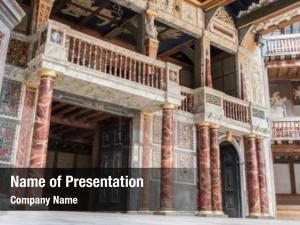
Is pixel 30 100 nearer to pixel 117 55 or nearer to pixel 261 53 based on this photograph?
pixel 117 55

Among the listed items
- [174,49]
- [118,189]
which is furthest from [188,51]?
[118,189]

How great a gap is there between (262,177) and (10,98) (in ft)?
28.2

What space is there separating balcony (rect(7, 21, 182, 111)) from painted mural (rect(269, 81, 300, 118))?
29.4 ft

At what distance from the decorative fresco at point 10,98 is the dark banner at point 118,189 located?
4.11 feet

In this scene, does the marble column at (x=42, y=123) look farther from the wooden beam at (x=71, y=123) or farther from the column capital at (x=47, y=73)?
the wooden beam at (x=71, y=123)

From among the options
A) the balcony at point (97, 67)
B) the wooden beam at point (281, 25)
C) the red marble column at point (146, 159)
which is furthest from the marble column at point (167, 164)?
the wooden beam at point (281, 25)

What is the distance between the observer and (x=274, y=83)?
17312 millimetres

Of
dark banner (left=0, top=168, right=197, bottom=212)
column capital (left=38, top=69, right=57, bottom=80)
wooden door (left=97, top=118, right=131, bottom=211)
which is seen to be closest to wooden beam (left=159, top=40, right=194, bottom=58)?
wooden door (left=97, top=118, right=131, bottom=211)

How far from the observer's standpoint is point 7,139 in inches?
292

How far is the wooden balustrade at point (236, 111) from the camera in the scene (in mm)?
11484

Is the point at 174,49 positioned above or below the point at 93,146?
above

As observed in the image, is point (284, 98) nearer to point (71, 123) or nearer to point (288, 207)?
point (288, 207)

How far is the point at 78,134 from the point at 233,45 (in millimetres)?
6718

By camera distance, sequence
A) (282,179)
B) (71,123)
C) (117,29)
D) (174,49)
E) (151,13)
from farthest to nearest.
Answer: (282,179)
(174,49)
(117,29)
(71,123)
(151,13)
